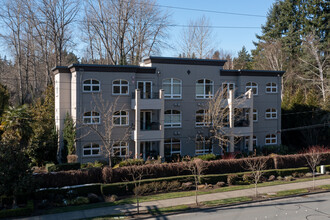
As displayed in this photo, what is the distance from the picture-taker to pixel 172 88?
3362 centimetres

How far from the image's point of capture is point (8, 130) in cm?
2394

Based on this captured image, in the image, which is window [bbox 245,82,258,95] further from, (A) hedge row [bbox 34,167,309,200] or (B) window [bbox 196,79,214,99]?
(A) hedge row [bbox 34,167,309,200]

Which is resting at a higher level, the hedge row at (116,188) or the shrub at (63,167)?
the shrub at (63,167)

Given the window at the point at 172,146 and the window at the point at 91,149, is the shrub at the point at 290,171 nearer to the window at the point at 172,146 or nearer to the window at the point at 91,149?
the window at the point at 172,146

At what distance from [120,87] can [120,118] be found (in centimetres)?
292

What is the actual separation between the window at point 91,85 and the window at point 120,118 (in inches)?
114

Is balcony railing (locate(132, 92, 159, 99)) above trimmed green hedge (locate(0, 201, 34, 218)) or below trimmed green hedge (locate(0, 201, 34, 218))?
above

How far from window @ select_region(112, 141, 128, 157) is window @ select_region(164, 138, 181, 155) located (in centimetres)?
419

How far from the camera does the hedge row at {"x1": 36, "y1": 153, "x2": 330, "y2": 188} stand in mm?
22891

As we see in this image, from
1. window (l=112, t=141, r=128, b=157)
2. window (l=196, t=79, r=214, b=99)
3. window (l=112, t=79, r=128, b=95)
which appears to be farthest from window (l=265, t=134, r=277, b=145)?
window (l=112, t=79, r=128, b=95)

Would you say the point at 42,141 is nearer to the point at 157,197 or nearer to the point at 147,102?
the point at 147,102

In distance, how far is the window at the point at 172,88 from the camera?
110ft

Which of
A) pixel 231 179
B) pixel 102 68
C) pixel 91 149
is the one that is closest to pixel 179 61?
pixel 102 68

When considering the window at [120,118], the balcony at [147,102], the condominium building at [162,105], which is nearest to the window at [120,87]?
the condominium building at [162,105]
